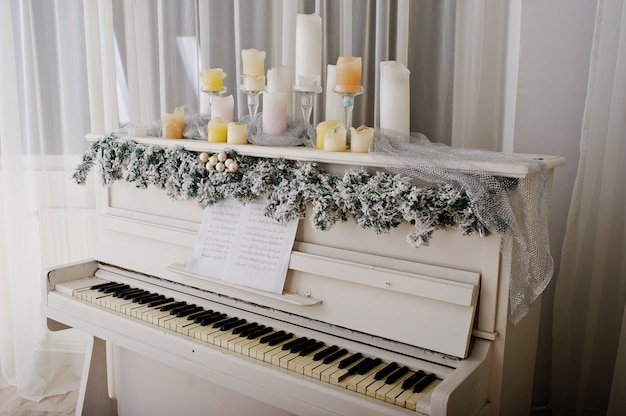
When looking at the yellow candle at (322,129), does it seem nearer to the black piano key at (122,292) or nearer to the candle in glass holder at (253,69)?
the candle in glass holder at (253,69)

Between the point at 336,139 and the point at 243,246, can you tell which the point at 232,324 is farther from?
the point at 336,139

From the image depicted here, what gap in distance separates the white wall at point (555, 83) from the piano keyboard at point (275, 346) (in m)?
0.93

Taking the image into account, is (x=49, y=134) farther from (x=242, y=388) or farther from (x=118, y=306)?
(x=242, y=388)

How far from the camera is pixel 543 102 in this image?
6.30 feet

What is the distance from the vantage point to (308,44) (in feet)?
5.76

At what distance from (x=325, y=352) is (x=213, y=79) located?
94 cm

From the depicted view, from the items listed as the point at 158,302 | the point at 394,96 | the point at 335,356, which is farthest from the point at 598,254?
the point at 158,302

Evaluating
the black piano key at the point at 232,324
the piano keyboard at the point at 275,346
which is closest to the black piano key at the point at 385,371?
the piano keyboard at the point at 275,346

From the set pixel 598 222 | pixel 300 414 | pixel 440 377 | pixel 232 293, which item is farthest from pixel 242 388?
pixel 598 222

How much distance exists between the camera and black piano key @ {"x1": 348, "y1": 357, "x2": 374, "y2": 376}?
1.39 meters

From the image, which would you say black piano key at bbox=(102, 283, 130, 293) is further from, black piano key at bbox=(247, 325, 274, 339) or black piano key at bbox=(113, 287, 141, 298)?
black piano key at bbox=(247, 325, 274, 339)

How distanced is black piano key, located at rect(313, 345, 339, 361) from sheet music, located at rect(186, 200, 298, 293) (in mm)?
231

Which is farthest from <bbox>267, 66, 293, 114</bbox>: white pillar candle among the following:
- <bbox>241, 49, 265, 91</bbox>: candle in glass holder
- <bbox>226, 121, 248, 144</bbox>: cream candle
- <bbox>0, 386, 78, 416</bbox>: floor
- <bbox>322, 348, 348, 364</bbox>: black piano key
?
<bbox>0, 386, 78, 416</bbox>: floor

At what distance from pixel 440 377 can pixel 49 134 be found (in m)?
2.11
